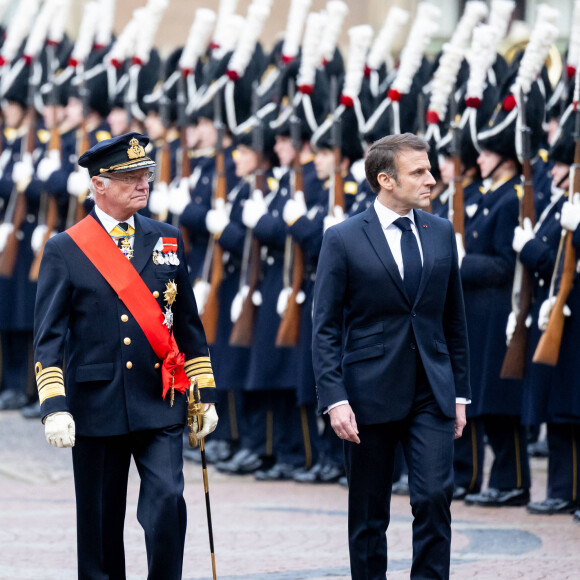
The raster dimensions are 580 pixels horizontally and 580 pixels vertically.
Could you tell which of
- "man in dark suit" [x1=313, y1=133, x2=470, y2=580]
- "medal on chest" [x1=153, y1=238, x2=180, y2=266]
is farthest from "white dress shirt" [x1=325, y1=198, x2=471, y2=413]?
"medal on chest" [x1=153, y1=238, x2=180, y2=266]

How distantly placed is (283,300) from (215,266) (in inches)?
27.8

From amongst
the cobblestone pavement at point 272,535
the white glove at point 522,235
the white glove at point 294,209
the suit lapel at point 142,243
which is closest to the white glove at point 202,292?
the white glove at point 294,209

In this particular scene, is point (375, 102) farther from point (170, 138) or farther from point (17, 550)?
point (17, 550)

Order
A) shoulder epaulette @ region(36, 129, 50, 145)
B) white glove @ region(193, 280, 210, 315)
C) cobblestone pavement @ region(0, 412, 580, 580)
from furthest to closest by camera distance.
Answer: shoulder epaulette @ region(36, 129, 50, 145) < white glove @ region(193, 280, 210, 315) < cobblestone pavement @ region(0, 412, 580, 580)

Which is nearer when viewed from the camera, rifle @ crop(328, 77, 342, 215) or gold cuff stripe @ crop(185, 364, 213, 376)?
gold cuff stripe @ crop(185, 364, 213, 376)

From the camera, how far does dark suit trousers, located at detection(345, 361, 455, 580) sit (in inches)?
219

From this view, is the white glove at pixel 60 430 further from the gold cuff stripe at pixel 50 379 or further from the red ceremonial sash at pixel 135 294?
the red ceremonial sash at pixel 135 294

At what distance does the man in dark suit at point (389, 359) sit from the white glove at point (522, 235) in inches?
103

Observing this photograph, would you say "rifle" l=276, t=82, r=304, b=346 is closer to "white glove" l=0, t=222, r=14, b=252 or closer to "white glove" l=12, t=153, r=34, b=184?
"white glove" l=12, t=153, r=34, b=184

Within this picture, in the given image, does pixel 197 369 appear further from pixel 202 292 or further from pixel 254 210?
pixel 202 292

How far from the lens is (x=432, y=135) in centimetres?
920

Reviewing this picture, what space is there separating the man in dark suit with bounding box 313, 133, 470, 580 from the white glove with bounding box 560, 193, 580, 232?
2.41 meters

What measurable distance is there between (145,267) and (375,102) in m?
4.42

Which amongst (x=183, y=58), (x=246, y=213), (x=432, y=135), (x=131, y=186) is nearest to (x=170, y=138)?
(x=183, y=58)
